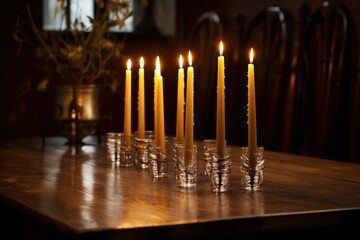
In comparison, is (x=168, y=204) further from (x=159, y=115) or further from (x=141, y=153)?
(x=141, y=153)

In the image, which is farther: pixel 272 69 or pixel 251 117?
pixel 272 69

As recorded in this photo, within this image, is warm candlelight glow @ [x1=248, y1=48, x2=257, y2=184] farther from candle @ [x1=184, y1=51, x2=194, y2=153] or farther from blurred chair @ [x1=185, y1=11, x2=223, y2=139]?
blurred chair @ [x1=185, y1=11, x2=223, y2=139]

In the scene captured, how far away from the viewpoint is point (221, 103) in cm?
192

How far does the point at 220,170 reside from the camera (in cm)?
196

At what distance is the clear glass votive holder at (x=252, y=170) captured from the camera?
197cm

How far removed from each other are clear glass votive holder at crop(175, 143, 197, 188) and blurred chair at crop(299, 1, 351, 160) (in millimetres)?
1966

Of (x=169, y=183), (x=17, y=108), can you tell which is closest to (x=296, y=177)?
(x=169, y=183)

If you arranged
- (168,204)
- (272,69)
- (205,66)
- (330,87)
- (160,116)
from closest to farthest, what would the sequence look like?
(168,204), (160,116), (330,87), (272,69), (205,66)

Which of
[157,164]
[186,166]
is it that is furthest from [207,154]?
[157,164]

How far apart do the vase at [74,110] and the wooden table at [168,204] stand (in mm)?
608

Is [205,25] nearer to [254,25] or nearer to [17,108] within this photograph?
[254,25]

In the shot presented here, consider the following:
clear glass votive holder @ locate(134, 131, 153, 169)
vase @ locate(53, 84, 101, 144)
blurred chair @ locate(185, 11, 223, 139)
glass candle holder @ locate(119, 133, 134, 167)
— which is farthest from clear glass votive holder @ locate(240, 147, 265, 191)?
blurred chair @ locate(185, 11, 223, 139)

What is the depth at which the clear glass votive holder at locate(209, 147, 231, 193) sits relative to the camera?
76.4 inches

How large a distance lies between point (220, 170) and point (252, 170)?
0.08 meters
